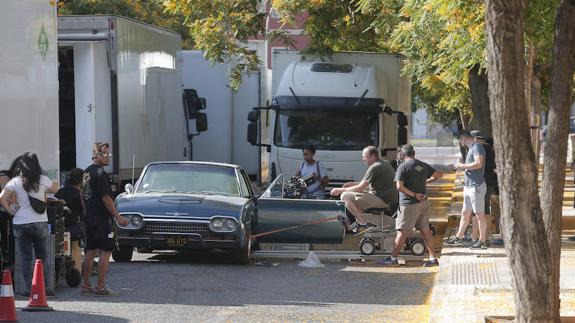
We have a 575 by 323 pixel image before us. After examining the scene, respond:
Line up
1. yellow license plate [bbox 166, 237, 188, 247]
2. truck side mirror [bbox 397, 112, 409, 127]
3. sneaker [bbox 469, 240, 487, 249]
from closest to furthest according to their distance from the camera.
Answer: yellow license plate [bbox 166, 237, 188, 247], sneaker [bbox 469, 240, 487, 249], truck side mirror [bbox 397, 112, 409, 127]

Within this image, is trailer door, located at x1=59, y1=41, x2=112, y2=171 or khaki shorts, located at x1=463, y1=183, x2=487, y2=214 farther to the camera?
trailer door, located at x1=59, y1=41, x2=112, y2=171

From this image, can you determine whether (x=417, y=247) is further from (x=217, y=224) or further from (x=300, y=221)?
(x=217, y=224)

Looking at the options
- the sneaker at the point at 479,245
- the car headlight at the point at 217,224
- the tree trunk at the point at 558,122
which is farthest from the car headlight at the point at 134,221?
the tree trunk at the point at 558,122

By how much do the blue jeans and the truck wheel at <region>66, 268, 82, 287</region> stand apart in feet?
3.40

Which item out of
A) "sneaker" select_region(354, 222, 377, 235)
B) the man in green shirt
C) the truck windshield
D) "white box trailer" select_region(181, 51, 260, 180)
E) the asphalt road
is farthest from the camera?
"white box trailer" select_region(181, 51, 260, 180)

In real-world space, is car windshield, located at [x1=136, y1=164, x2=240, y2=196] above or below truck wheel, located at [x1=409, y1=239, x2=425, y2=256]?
above

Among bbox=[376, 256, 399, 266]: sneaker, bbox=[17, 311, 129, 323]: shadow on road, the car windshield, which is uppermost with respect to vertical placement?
the car windshield

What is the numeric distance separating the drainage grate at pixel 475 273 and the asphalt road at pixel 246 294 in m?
0.37

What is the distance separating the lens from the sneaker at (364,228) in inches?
686

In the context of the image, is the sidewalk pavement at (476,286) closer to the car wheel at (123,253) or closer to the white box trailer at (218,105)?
the car wheel at (123,253)

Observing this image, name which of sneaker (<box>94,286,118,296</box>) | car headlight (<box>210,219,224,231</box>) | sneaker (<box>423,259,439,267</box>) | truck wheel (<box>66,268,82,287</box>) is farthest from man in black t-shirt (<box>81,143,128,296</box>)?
sneaker (<box>423,259,439,267</box>)

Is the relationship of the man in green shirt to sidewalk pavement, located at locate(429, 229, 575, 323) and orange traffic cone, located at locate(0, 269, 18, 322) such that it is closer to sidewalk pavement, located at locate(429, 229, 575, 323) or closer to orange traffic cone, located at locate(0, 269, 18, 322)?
sidewalk pavement, located at locate(429, 229, 575, 323)

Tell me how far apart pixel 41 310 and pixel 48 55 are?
3.53 m

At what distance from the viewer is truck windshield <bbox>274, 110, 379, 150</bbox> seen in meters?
23.3
